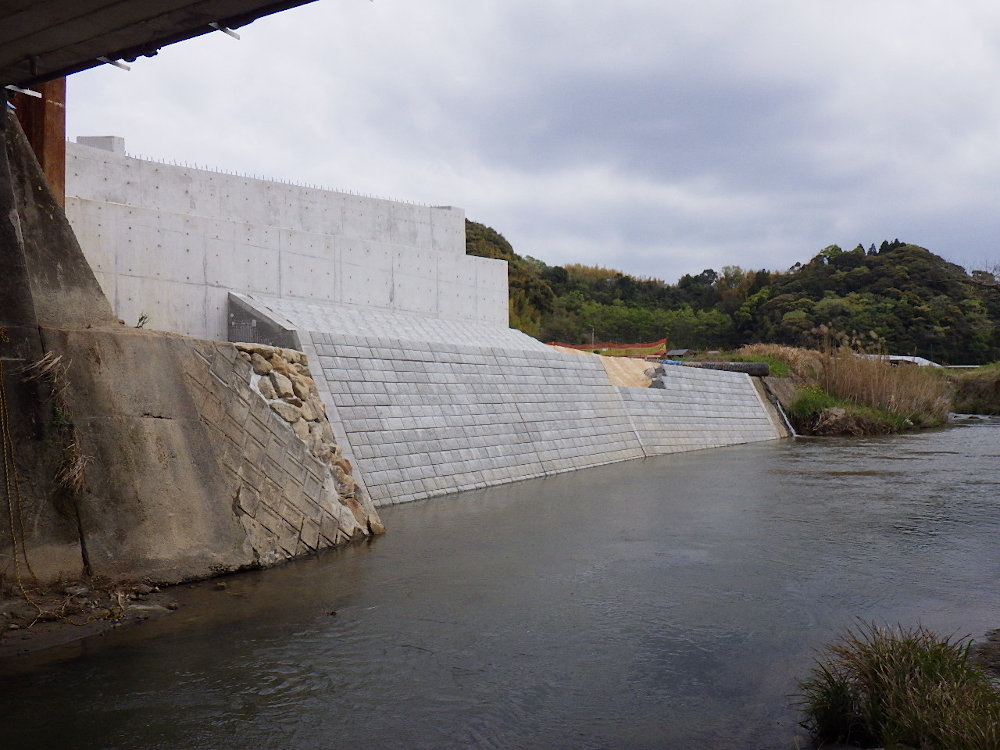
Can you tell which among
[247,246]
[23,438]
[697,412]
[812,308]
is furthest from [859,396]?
Result: [23,438]

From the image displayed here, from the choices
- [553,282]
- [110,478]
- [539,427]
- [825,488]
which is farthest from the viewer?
[553,282]

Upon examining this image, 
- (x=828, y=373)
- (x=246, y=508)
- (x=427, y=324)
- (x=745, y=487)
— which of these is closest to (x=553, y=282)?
(x=828, y=373)

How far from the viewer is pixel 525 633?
519cm

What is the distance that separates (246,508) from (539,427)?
756 cm

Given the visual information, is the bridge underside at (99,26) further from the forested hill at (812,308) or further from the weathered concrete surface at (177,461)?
the forested hill at (812,308)

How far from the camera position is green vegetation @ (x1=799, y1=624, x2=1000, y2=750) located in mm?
2912

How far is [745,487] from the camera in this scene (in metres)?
11.9

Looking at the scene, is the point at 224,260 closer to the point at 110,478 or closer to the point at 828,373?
the point at 110,478

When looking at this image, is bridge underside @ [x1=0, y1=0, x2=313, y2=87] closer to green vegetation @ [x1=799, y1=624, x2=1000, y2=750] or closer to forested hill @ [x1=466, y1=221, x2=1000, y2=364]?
green vegetation @ [x1=799, y1=624, x2=1000, y2=750]

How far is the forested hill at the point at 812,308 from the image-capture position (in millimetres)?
39500

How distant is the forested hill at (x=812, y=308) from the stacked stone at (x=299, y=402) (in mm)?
30989

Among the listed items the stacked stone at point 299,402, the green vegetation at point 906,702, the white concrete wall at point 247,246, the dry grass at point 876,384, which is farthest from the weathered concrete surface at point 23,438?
the dry grass at point 876,384

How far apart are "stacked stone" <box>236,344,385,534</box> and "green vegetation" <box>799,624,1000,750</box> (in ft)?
16.7

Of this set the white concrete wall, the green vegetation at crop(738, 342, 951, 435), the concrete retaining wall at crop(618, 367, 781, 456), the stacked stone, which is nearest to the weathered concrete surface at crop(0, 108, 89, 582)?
the stacked stone
